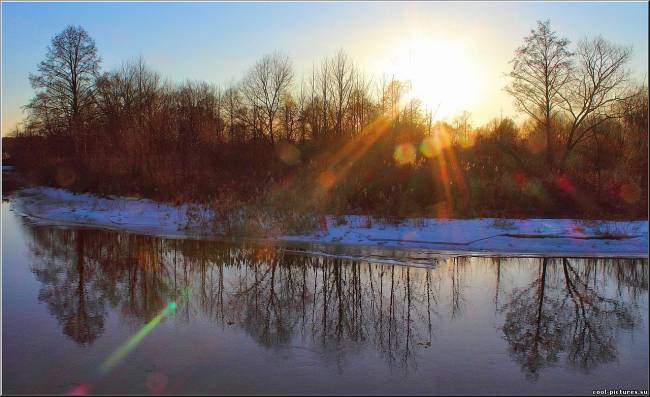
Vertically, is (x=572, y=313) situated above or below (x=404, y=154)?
below

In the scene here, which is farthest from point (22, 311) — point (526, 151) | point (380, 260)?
point (526, 151)

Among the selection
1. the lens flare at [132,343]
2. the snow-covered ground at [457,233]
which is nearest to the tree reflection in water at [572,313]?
the snow-covered ground at [457,233]

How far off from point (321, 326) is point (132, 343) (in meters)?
2.76

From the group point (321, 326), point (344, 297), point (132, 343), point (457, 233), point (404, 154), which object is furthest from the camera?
point (404, 154)

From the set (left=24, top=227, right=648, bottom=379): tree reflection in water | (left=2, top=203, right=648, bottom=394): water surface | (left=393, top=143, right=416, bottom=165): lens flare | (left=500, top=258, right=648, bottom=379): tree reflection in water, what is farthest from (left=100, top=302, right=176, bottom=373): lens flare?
(left=393, top=143, right=416, bottom=165): lens flare

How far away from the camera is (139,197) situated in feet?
96.6

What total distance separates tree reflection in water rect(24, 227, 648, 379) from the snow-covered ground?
1.86 metres

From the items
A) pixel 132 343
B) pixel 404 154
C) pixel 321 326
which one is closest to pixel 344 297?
pixel 321 326

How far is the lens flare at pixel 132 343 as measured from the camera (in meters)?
6.46

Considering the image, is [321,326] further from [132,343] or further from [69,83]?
[69,83]

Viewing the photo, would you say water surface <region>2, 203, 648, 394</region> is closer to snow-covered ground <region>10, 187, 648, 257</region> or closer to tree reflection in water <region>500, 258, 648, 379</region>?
tree reflection in water <region>500, 258, 648, 379</region>

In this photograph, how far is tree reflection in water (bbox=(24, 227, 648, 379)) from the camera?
754cm

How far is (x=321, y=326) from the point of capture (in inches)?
318

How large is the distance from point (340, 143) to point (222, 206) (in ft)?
50.4
